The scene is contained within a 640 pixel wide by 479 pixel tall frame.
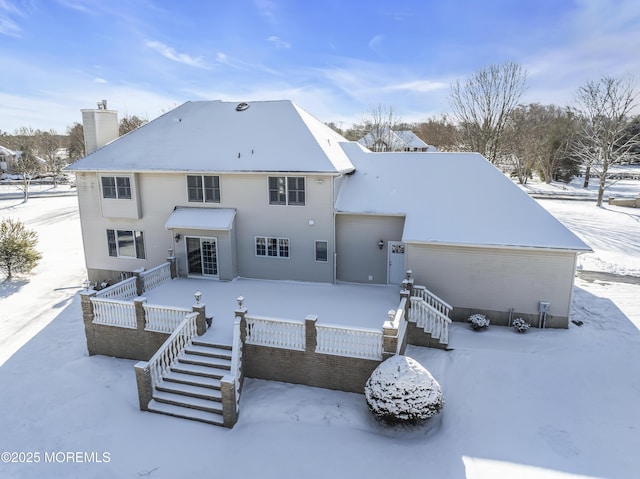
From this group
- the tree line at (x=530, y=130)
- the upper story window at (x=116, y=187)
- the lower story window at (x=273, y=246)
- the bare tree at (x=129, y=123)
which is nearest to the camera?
the lower story window at (x=273, y=246)

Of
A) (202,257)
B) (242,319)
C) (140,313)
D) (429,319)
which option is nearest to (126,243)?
(202,257)

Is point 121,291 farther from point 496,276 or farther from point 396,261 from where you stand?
point 496,276

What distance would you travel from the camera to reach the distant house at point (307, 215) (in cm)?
1404

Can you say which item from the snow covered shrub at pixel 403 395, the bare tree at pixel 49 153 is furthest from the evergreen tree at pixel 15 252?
the bare tree at pixel 49 153

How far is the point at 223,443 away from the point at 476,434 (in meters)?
5.80

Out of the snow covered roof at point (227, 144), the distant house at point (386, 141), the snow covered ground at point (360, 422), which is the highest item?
the distant house at point (386, 141)

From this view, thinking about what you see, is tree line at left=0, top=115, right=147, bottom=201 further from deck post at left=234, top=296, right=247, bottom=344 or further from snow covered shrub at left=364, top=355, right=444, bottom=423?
snow covered shrub at left=364, top=355, right=444, bottom=423

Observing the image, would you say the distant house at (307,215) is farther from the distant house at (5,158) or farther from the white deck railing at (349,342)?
the distant house at (5,158)

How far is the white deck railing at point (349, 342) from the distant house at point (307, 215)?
4.80m

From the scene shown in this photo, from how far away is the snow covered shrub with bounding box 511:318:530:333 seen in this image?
1352 cm

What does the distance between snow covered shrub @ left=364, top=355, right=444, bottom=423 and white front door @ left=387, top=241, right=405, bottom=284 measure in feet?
22.2

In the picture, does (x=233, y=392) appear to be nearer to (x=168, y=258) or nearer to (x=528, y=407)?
(x=528, y=407)

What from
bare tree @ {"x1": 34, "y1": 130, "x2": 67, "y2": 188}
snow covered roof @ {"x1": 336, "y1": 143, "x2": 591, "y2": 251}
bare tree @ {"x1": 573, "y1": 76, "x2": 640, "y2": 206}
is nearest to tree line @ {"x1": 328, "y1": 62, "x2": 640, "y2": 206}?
bare tree @ {"x1": 573, "y1": 76, "x2": 640, "y2": 206}

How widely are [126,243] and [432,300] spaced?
44.6 ft
